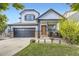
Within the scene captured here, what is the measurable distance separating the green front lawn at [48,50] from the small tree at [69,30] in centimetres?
13

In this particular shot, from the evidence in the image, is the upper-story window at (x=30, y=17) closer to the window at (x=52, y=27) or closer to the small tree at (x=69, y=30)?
the window at (x=52, y=27)

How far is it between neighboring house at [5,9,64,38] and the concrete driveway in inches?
3.6

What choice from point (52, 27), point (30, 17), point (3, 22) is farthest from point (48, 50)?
point (3, 22)

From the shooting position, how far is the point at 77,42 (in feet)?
15.4

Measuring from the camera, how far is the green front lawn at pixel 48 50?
4.55 metres

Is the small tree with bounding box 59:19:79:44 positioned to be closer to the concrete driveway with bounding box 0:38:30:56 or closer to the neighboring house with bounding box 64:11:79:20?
the neighboring house with bounding box 64:11:79:20

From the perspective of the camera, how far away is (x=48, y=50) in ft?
15.2

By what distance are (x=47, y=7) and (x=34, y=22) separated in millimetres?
330

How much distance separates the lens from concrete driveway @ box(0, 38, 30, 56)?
4.56 m

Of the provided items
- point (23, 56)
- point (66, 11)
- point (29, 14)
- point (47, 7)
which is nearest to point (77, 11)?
point (66, 11)

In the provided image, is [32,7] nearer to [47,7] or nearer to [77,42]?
[47,7]

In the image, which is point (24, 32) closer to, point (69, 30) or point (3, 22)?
point (3, 22)

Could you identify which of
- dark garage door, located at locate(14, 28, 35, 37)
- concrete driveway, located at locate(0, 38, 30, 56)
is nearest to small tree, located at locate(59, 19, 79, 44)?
dark garage door, located at locate(14, 28, 35, 37)

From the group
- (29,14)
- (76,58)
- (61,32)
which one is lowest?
(76,58)
